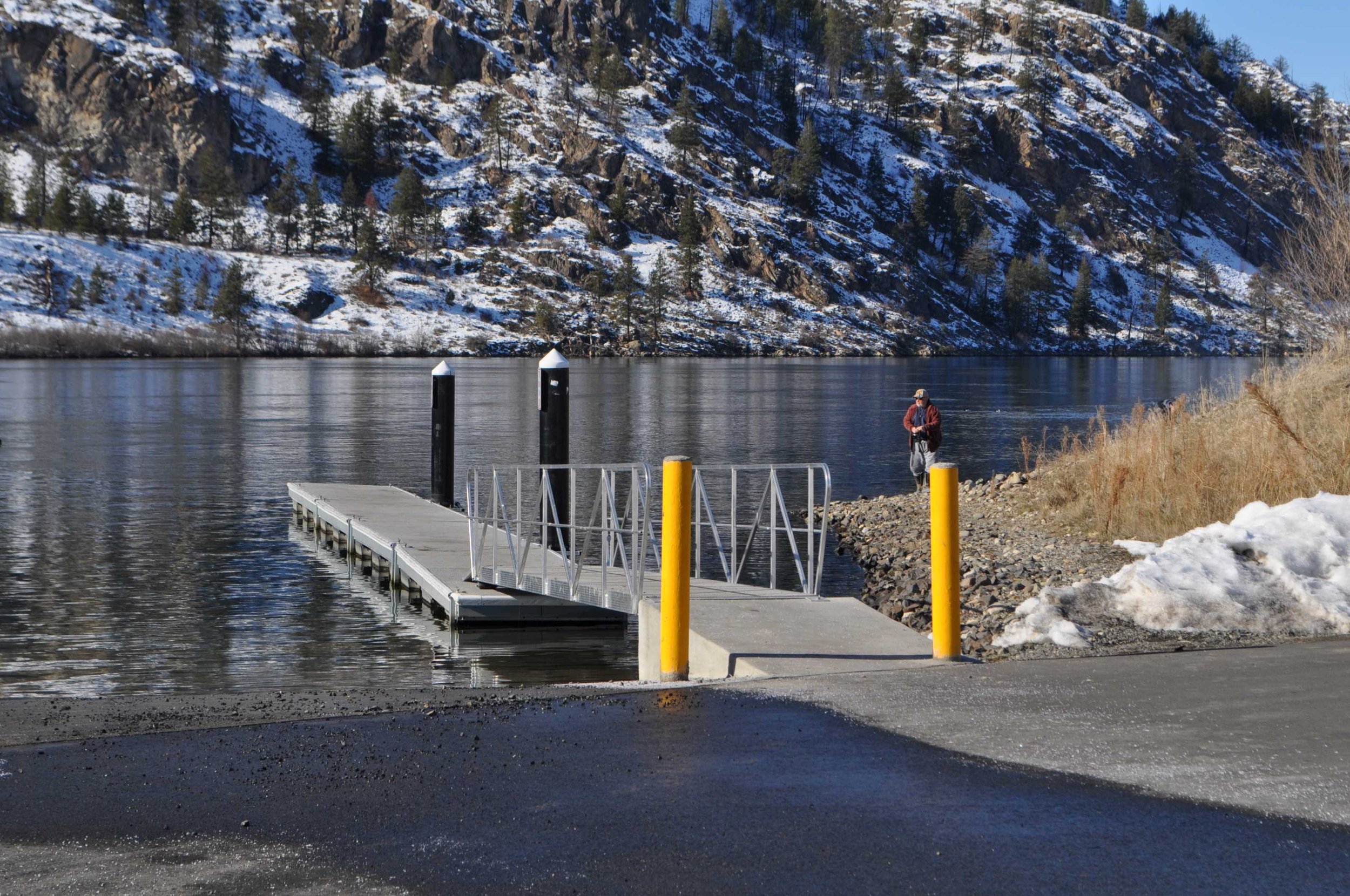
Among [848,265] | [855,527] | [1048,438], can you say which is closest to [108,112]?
[848,265]

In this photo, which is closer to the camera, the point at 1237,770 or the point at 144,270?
the point at 1237,770

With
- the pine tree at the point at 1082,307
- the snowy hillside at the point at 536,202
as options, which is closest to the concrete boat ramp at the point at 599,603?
the snowy hillside at the point at 536,202

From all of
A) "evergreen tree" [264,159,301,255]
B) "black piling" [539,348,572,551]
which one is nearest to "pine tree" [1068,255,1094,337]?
"evergreen tree" [264,159,301,255]

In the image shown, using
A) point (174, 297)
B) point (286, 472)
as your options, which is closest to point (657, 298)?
point (174, 297)

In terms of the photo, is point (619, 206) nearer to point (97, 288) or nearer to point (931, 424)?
point (97, 288)

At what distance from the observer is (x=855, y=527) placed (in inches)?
851

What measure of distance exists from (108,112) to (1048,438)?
136972 millimetres

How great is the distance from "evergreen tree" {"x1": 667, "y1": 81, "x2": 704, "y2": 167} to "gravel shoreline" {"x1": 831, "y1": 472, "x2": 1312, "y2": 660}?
138539 millimetres

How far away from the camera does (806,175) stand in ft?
516

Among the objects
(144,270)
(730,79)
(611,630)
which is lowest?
(611,630)

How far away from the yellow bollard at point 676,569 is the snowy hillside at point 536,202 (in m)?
104

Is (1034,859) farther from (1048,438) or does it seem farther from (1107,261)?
(1107,261)

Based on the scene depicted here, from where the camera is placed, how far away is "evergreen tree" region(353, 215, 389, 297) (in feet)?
418

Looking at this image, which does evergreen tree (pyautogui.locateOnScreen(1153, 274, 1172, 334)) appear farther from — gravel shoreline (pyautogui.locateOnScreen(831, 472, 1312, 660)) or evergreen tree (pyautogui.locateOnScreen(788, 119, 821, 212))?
gravel shoreline (pyautogui.locateOnScreen(831, 472, 1312, 660))
